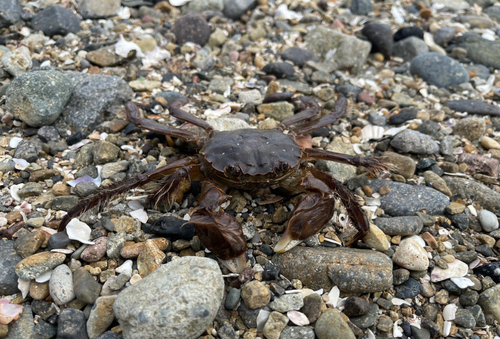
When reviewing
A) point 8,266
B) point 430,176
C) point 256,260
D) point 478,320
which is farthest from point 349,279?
point 8,266

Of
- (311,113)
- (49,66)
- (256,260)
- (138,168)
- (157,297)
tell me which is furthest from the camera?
(49,66)

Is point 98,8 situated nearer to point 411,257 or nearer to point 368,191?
point 368,191

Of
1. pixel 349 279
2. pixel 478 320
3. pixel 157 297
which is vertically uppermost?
pixel 157 297

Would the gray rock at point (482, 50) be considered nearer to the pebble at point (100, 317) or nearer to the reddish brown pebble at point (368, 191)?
the reddish brown pebble at point (368, 191)

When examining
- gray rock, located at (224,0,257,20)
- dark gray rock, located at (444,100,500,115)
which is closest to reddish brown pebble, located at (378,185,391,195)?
dark gray rock, located at (444,100,500,115)

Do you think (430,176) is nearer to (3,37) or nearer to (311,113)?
(311,113)

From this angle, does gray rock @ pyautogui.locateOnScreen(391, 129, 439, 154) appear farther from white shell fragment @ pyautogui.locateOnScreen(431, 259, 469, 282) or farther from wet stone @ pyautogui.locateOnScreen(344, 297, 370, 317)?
wet stone @ pyautogui.locateOnScreen(344, 297, 370, 317)

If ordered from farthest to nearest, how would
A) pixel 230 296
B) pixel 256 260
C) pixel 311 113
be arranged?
pixel 311 113, pixel 256 260, pixel 230 296
